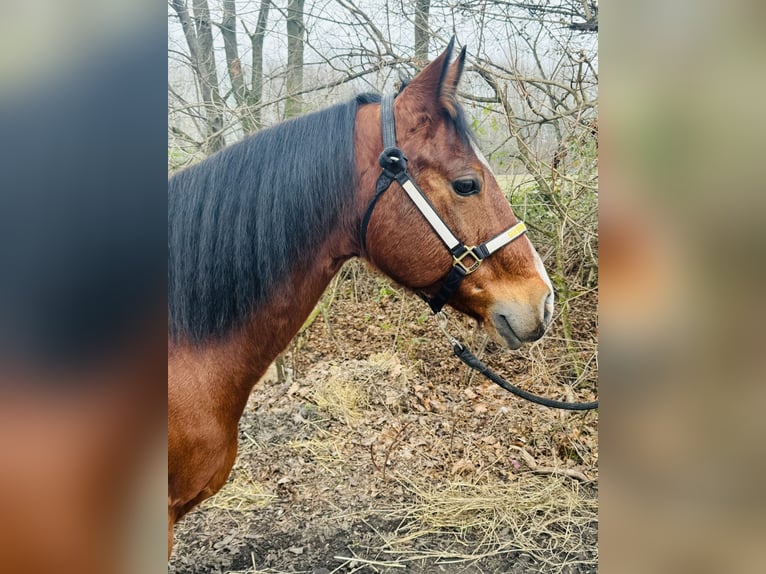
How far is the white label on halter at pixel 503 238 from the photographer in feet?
5.03

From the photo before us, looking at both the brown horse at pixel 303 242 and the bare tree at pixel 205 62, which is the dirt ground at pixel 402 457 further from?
the bare tree at pixel 205 62

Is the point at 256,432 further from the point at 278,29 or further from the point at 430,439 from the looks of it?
the point at 278,29

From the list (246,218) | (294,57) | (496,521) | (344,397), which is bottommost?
(496,521)

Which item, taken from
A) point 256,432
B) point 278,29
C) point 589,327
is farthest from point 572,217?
point 256,432

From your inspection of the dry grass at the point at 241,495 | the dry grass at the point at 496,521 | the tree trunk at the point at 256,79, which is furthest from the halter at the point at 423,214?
the dry grass at the point at 241,495

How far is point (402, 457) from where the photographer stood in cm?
205

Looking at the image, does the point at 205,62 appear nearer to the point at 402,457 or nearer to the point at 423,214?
the point at 423,214

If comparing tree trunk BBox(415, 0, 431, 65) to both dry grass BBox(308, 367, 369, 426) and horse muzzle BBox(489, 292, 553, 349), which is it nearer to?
horse muzzle BBox(489, 292, 553, 349)

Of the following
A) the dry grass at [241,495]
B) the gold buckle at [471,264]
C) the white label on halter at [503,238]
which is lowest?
the dry grass at [241,495]

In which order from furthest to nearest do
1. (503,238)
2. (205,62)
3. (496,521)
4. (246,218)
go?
(496,521), (205,62), (503,238), (246,218)

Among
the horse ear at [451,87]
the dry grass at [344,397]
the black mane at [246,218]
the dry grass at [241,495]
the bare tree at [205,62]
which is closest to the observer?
the black mane at [246,218]

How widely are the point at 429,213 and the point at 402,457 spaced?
112cm

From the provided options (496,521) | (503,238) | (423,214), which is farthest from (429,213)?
(496,521)
